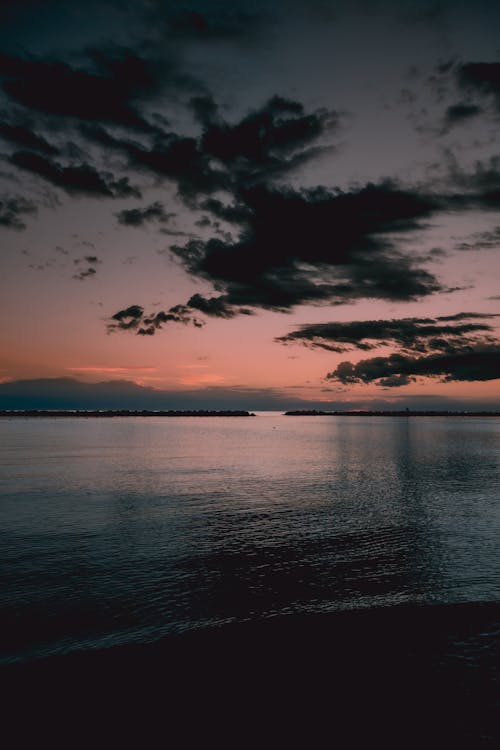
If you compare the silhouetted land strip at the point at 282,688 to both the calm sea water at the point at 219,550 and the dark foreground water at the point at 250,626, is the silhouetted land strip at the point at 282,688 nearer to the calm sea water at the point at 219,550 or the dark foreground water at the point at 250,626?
the dark foreground water at the point at 250,626

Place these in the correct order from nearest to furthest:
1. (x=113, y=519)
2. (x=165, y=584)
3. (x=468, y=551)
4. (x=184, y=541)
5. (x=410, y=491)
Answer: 1. (x=165, y=584)
2. (x=468, y=551)
3. (x=184, y=541)
4. (x=113, y=519)
5. (x=410, y=491)

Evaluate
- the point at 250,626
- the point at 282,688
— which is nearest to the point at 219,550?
the point at 250,626

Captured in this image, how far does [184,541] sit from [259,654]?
1335cm

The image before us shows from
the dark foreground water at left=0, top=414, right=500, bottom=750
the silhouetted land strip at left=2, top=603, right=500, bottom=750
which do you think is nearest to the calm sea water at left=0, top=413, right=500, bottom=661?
the dark foreground water at left=0, top=414, right=500, bottom=750

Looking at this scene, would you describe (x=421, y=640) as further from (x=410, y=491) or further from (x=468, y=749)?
(x=410, y=491)

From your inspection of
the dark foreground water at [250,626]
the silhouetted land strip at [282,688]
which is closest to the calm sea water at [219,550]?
the dark foreground water at [250,626]

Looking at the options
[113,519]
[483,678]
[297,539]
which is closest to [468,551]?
[297,539]

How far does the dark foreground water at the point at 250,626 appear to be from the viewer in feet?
35.3

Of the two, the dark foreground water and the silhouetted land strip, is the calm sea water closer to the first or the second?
the dark foreground water

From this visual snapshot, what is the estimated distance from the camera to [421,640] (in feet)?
46.8

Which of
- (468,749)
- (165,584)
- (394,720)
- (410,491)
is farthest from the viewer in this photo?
(410,491)

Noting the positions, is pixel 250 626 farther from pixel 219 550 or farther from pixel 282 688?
pixel 219 550

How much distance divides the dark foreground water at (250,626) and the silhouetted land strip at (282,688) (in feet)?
0.15

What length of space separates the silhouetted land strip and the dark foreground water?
47mm
